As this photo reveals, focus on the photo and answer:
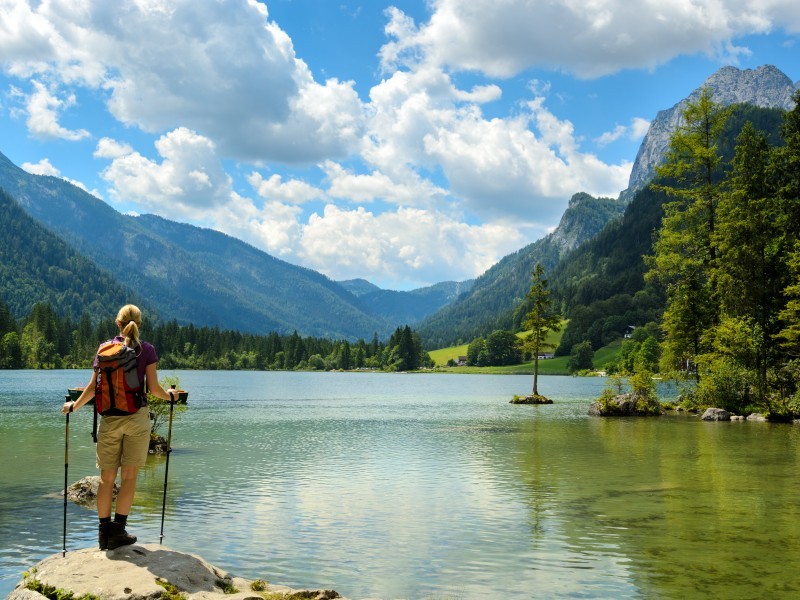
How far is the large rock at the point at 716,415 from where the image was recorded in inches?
2141

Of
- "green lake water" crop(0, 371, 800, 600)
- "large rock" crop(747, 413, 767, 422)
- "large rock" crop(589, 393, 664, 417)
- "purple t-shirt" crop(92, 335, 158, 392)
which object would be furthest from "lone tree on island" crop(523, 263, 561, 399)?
"purple t-shirt" crop(92, 335, 158, 392)

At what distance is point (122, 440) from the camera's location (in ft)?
41.1

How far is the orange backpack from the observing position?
12156mm

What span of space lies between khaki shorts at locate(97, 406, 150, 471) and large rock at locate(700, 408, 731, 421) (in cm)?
5210

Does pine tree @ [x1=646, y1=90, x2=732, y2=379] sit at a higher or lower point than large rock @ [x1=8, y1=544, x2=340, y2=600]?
higher

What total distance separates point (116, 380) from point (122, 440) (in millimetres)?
1213

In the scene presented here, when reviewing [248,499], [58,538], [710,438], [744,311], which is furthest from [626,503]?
[744,311]

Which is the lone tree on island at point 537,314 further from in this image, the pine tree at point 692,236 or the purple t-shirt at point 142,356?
the purple t-shirt at point 142,356

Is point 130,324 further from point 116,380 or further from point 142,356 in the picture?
point 116,380

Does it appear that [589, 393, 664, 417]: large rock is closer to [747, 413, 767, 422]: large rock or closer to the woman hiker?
[747, 413, 767, 422]: large rock

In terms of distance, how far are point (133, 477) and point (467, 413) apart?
55.7m

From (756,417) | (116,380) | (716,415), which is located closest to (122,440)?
(116,380)

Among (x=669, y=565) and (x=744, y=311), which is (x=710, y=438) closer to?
(x=744, y=311)

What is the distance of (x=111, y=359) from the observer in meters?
12.1
